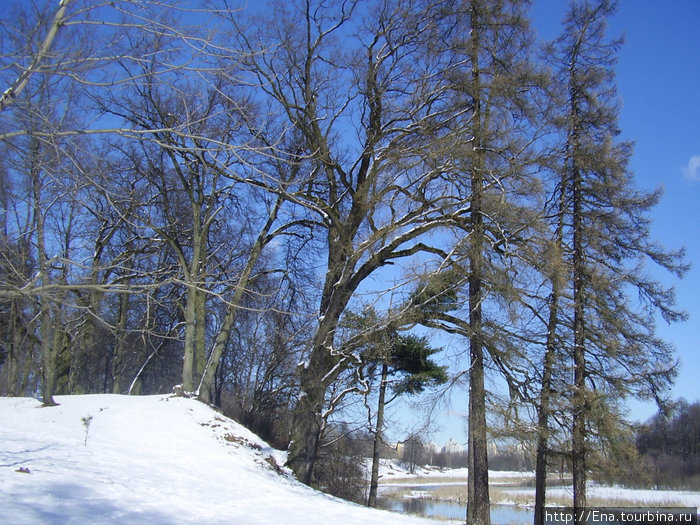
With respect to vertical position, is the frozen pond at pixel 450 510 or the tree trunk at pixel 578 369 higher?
the tree trunk at pixel 578 369

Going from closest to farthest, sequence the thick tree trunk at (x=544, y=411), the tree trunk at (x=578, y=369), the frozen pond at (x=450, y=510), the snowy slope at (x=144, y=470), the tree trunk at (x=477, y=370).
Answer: the snowy slope at (x=144, y=470) → the tree trunk at (x=477, y=370) → the thick tree trunk at (x=544, y=411) → the tree trunk at (x=578, y=369) → the frozen pond at (x=450, y=510)

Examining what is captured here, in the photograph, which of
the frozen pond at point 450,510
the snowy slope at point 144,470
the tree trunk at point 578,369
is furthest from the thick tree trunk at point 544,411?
the snowy slope at point 144,470

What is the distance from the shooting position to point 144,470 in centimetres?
675

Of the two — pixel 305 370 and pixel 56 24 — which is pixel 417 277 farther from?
pixel 56 24

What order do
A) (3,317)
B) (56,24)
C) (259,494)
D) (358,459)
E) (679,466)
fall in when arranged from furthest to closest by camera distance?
(679,466)
(358,459)
(3,317)
(259,494)
(56,24)

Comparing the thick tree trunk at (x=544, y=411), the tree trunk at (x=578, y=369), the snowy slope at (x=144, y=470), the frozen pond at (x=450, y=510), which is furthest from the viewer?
the frozen pond at (x=450, y=510)

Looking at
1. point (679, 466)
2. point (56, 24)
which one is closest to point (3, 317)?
point (56, 24)

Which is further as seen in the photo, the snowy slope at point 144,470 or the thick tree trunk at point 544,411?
the thick tree trunk at point 544,411

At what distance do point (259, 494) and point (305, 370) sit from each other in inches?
200

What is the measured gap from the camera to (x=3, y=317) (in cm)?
1688

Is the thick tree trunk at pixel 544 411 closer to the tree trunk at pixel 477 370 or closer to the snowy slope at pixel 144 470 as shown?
the tree trunk at pixel 477 370

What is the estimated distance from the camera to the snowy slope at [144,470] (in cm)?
460

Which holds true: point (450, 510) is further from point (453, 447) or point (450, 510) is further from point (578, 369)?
point (453, 447)

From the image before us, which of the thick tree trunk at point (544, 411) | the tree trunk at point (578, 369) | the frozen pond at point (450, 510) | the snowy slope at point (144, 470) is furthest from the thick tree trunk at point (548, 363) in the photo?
the snowy slope at point (144, 470)
